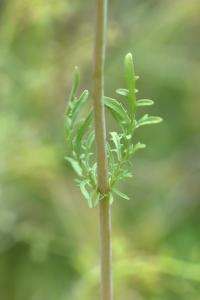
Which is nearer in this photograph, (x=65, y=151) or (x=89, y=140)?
(x=89, y=140)

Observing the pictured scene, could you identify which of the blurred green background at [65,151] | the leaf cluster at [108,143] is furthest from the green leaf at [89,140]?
the blurred green background at [65,151]

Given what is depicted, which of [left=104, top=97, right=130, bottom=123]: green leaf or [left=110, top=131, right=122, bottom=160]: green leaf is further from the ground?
[left=104, top=97, right=130, bottom=123]: green leaf

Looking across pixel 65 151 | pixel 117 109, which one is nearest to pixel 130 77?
pixel 117 109

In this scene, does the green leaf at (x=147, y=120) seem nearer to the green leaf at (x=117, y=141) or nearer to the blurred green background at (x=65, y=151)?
the green leaf at (x=117, y=141)

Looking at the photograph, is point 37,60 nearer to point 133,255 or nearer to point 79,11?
point 79,11

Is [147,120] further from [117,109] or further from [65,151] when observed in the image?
[65,151]

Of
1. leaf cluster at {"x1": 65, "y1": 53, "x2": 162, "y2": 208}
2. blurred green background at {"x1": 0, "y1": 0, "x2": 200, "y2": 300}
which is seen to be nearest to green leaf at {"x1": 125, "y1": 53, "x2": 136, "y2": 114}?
leaf cluster at {"x1": 65, "y1": 53, "x2": 162, "y2": 208}

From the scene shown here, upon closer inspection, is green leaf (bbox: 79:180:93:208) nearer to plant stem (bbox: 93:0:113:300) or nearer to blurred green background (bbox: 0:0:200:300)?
plant stem (bbox: 93:0:113:300)
